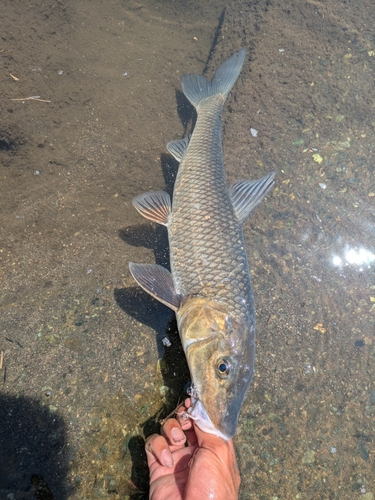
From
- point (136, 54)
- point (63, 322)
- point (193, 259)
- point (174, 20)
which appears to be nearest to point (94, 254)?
point (63, 322)

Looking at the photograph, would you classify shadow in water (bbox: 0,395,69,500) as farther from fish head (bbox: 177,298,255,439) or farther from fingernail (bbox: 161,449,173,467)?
fish head (bbox: 177,298,255,439)

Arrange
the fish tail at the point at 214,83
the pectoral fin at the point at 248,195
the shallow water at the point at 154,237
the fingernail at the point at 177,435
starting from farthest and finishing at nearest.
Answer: the fish tail at the point at 214,83, the pectoral fin at the point at 248,195, the shallow water at the point at 154,237, the fingernail at the point at 177,435

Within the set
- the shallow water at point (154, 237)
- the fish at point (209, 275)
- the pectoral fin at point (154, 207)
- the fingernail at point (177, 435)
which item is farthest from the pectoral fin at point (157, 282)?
the fingernail at point (177, 435)

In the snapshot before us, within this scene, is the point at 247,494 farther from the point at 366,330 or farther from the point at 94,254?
the point at 94,254

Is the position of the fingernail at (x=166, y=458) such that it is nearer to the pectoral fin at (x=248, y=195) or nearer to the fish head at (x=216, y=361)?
the fish head at (x=216, y=361)

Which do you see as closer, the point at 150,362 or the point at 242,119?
the point at 150,362

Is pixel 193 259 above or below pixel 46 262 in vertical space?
above
